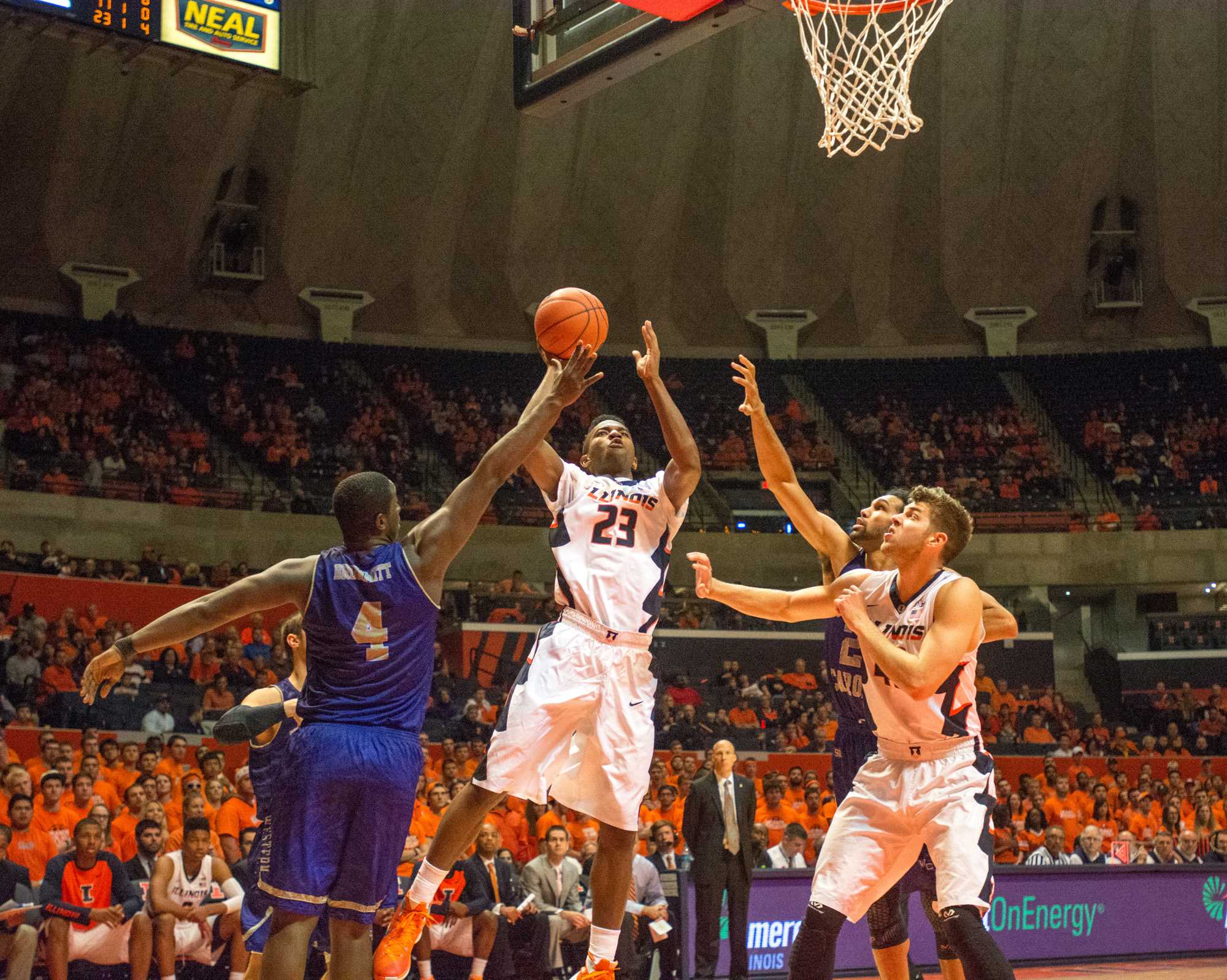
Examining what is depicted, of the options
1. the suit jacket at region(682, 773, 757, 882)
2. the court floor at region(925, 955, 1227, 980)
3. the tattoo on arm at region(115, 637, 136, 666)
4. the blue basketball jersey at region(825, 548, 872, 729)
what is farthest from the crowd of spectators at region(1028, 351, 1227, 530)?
the tattoo on arm at region(115, 637, 136, 666)

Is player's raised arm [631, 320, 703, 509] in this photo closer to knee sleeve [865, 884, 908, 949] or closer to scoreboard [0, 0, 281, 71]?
knee sleeve [865, 884, 908, 949]

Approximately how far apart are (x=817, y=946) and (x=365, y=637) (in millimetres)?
1951

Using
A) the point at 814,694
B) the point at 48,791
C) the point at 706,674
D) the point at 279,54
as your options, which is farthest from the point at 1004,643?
the point at 48,791

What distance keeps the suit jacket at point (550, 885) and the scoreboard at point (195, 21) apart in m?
8.57

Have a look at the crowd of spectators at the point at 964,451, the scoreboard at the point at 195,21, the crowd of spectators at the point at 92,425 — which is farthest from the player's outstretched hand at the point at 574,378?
the crowd of spectators at the point at 964,451

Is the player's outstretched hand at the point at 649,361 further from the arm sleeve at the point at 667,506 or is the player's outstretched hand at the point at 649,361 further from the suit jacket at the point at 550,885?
the suit jacket at the point at 550,885

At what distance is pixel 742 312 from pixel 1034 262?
5.70 metres

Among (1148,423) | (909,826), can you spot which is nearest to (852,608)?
(909,826)

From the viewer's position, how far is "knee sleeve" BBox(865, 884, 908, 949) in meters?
5.55

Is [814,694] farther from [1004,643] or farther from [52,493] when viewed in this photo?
[52,493]

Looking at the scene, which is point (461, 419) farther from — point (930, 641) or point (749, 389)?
point (930, 641)

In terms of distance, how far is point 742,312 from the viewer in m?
27.1

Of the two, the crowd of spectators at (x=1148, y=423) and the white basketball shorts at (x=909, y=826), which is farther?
the crowd of spectators at (x=1148, y=423)

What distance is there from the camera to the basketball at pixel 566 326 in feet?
18.5
